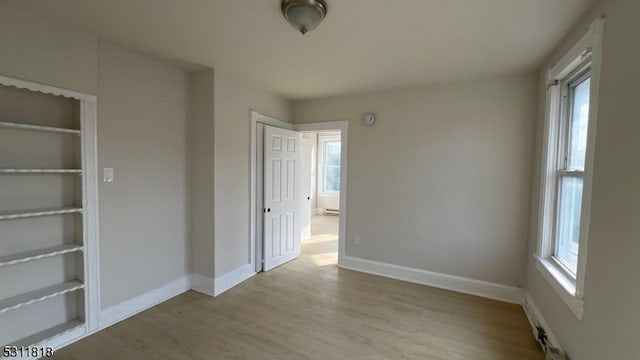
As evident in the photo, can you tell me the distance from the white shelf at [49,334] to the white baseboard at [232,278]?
115 cm

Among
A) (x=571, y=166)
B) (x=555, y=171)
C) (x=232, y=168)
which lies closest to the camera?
(x=571, y=166)

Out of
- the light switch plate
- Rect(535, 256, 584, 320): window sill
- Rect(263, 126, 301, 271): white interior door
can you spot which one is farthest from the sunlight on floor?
the light switch plate

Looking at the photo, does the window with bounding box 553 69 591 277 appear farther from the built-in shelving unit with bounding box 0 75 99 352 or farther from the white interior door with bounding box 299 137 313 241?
the built-in shelving unit with bounding box 0 75 99 352

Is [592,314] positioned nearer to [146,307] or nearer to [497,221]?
[497,221]

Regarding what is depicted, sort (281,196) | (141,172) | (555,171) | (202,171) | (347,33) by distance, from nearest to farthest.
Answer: (347,33)
(555,171)
(141,172)
(202,171)
(281,196)

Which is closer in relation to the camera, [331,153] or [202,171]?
[202,171]

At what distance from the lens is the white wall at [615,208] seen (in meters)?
1.27

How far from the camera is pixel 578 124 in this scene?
216cm

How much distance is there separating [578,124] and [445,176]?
1334 mm

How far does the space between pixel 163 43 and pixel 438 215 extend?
3304mm


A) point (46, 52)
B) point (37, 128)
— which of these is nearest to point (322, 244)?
point (37, 128)

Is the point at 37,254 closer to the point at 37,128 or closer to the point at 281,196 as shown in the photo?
the point at 37,128

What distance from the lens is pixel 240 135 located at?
335cm

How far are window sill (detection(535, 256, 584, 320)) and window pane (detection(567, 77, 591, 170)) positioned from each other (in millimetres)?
800
